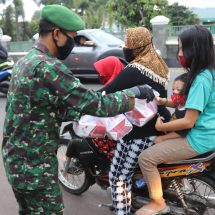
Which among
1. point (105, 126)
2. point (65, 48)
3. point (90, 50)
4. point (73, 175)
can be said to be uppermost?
point (65, 48)

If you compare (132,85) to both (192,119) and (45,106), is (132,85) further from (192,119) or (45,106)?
(45,106)

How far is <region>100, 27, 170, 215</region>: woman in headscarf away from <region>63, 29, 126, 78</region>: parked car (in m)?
8.45

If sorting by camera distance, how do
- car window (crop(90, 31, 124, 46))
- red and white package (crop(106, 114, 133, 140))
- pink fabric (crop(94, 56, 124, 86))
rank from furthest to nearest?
car window (crop(90, 31, 124, 46)) → pink fabric (crop(94, 56, 124, 86)) → red and white package (crop(106, 114, 133, 140))

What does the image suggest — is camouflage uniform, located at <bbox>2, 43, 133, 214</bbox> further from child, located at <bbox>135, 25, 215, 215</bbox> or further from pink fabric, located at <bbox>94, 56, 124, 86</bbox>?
pink fabric, located at <bbox>94, 56, 124, 86</bbox>

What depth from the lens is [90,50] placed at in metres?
11.9

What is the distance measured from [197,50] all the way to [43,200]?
1.40 meters

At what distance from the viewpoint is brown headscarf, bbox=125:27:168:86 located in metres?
3.03

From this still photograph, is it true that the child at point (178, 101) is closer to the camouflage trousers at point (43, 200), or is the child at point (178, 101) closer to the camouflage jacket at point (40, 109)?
the camouflage jacket at point (40, 109)

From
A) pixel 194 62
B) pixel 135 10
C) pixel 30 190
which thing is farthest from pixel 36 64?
pixel 135 10

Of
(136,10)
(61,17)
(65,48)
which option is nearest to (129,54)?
(65,48)

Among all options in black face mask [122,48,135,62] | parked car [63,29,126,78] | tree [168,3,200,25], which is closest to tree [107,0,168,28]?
parked car [63,29,126,78]

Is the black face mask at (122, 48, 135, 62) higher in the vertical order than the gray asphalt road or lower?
higher

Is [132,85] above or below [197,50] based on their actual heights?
below

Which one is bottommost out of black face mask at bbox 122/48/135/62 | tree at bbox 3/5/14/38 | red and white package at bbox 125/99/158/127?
tree at bbox 3/5/14/38
